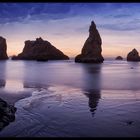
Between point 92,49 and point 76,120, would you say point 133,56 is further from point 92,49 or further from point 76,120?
point 76,120

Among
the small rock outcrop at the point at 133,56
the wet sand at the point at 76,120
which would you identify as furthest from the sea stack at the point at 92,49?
the wet sand at the point at 76,120

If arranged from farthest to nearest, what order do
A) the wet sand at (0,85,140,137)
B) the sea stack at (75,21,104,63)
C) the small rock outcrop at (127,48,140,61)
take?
1. the small rock outcrop at (127,48,140,61)
2. the sea stack at (75,21,104,63)
3. the wet sand at (0,85,140,137)

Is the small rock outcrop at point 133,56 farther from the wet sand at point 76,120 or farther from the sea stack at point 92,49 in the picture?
the wet sand at point 76,120

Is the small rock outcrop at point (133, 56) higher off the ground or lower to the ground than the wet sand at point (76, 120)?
higher

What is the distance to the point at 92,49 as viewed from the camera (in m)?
129

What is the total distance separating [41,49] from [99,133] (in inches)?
7366

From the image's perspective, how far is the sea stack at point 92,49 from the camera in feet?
424

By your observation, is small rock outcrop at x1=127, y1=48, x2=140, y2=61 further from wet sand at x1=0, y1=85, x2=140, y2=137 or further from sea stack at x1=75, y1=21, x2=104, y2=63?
wet sand at x1=0, y1=85, x2=140, y2=137

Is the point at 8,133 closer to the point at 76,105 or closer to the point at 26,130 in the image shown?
the point at 26,130

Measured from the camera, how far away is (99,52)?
131m

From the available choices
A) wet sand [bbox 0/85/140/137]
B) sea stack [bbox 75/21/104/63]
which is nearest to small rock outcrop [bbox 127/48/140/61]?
sea stack [bbox 75/21/104/63]

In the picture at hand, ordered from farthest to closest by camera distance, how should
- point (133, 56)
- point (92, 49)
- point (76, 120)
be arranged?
point (133, 56) < point (92, 49) < point (76, 120)

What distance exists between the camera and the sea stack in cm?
12912

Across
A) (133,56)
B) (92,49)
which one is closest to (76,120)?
(92,49)
